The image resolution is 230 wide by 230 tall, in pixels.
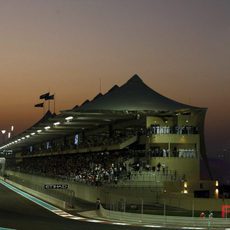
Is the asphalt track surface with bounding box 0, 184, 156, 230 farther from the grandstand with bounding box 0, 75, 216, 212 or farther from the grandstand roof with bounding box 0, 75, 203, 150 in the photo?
the grandstand roof with bounding box 0, 75, 203, 150

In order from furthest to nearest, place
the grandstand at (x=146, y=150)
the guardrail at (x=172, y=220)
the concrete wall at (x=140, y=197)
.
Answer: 1. the grandstand at (x=146, y=150)
2. the concrete wall at (x=140, y=197)
3. the guardrail at (x=172, y=220)

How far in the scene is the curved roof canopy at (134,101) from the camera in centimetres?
5272

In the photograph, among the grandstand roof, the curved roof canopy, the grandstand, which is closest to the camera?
the grandstand

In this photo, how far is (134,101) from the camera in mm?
54219

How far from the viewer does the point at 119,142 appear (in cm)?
5503

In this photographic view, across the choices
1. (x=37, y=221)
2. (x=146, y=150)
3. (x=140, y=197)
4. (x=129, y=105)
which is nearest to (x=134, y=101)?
(x=129, y=105)

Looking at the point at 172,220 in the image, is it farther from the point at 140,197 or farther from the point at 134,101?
the point at 134,101

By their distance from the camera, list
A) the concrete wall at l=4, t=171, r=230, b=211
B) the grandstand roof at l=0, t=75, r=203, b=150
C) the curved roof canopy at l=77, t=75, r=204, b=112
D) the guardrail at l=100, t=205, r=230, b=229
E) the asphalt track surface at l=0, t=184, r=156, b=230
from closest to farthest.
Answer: the asphalt track surface at l=0, t=184, r=156, b=230
the guardrail at l=100, t=205, r=230, b=229
the concrete wall at l=4, t=171, r=230, b=211
the grandstand roof at l=0, t=75, r=203, b=150
the curved roof canopy at l=77, t=75, r=204, b=112

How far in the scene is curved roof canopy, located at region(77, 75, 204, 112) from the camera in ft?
173

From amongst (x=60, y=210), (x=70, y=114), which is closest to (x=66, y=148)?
(x=70, y=114)

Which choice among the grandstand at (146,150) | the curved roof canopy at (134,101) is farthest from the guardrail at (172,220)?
the curved roof canopy at (134,101)

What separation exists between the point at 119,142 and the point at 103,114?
3.62m

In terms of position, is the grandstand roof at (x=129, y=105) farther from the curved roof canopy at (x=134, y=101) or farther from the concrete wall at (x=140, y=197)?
the concrete wall at (x=140, y=197)

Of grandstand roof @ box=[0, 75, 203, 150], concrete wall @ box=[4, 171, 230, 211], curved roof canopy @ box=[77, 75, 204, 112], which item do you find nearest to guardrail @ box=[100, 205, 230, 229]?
concrete wall @ box=[4, 171, 230, 211]
